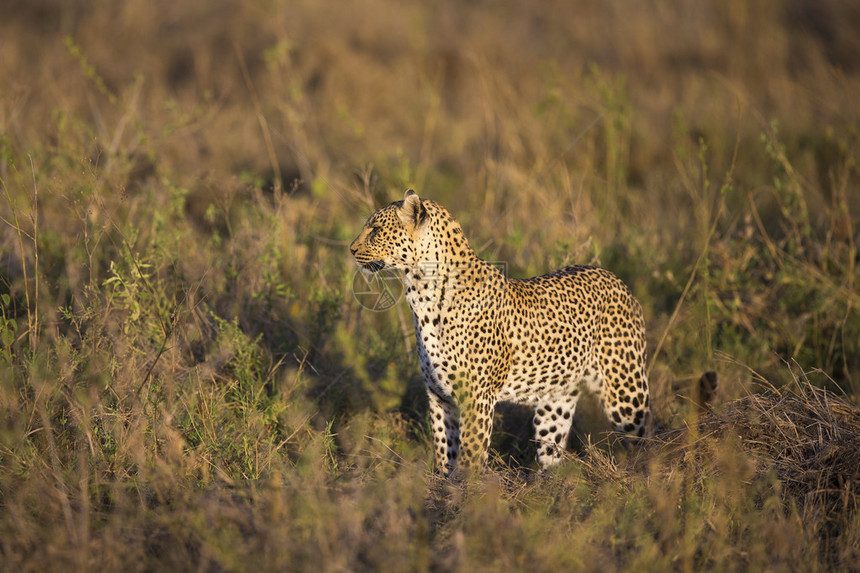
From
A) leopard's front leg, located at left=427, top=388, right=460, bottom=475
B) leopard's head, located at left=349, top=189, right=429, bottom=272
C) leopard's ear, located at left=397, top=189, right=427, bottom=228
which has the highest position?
leopard's ear, located at left=397, top=189, right=427, bottom=228

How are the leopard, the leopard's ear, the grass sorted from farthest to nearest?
the leopard
the leopard's ear
the grass

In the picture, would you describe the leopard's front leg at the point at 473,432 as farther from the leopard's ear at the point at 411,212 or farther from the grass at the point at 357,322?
the leopard's ear at the point at 411,212

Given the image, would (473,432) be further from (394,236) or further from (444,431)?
(394,236)

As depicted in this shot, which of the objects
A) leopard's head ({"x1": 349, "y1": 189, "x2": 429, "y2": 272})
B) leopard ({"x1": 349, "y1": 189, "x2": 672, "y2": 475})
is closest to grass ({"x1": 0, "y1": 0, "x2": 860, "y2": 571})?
leopard ({"x1": 349, "y1": 189, "x2": 672, "y2": 475})

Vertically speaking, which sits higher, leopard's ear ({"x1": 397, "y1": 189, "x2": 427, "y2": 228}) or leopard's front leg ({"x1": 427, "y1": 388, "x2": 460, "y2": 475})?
leopard's ear ({"x1": 397, "y1": 189, "x2": 427, "y2": 228})

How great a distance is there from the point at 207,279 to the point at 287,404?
1486 mm

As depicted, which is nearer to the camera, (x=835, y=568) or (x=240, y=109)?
(x=835, y=568)

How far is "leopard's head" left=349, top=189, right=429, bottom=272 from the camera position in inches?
194

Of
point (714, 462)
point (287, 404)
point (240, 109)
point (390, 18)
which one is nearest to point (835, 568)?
point (714, 462)

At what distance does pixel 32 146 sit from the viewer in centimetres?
845

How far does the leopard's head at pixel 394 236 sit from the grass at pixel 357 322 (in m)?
1.04

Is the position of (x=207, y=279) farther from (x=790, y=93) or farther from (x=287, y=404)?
(x=790, y=93)

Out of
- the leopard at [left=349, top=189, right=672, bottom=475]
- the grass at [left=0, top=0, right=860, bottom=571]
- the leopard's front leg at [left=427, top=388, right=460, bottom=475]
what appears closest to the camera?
the grass at [left=0, top=0, right=860, bottom=571]

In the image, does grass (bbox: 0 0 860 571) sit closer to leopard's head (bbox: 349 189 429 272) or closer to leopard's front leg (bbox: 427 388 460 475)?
leopard's front leg (bbox: 427 388 460 475)
